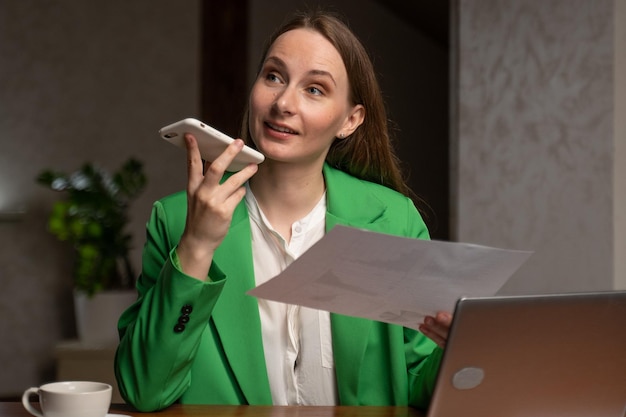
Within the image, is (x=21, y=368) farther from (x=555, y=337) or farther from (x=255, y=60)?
(x=555, y=337)

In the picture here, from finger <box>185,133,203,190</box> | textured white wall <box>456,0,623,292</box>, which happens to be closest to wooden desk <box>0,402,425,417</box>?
finger <box>185,133,203,190</box>

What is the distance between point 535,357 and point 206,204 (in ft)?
1.51

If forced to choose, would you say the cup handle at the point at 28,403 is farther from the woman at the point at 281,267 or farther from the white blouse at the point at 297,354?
the white blouse at the point at 297,354

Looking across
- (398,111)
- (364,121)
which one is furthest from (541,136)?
(398,111)

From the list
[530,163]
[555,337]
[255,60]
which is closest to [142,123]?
[255,60]

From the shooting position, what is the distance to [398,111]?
19.4ft

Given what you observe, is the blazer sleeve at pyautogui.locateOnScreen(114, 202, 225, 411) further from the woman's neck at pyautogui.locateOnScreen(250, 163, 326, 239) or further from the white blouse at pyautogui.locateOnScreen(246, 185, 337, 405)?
the woman's neck at pyautogui.locateOnScreen(250, 163, 326, 239)

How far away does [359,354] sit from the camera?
1404 millimetres

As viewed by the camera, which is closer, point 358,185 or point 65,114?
point 358,185

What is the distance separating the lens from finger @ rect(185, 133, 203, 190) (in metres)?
1.17

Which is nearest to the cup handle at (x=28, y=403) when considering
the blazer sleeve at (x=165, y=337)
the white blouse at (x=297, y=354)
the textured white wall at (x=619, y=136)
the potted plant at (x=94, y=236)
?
the blazer sleeve at (x=165, y=337)

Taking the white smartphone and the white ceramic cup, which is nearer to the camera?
the white ceramic cup

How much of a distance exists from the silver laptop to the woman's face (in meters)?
0.51

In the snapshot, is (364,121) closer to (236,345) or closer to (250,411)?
(236,345)
